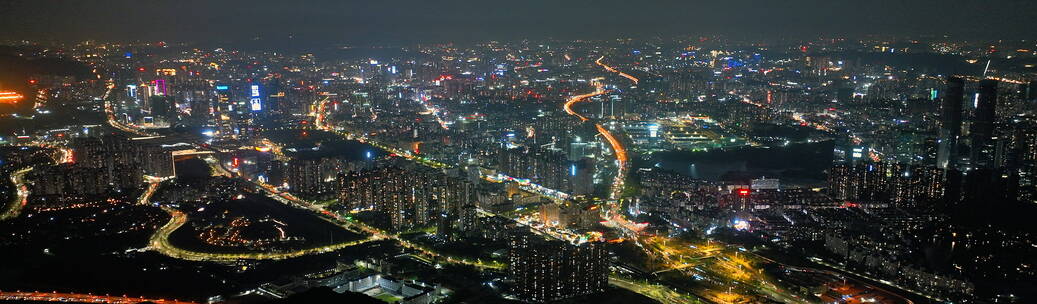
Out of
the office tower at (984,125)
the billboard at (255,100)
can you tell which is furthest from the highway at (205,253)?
the office tower at (984,125)

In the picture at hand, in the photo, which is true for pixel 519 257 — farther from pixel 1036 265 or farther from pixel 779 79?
pixel 779 79

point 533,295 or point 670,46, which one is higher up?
point 670,46

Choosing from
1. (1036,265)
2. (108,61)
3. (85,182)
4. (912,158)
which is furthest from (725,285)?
(108,61)

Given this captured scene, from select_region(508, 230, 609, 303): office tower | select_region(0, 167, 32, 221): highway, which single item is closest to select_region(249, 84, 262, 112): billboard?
select_region(0, 167, 32, 221): highway

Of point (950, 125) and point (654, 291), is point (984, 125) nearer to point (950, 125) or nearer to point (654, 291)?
point (950, 125)

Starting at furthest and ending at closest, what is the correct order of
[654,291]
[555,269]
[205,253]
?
[205,253] → [654,291] → [555,269]

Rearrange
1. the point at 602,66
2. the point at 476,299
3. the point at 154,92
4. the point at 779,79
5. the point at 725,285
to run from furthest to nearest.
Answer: the point at 602,66
the point at 779,79
the point at 154,92
the point at 725,285
the point at 476,299

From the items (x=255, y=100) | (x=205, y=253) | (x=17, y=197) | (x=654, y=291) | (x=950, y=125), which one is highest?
(x=950, y=125)

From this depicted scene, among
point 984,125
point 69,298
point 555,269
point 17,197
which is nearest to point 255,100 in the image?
point 17,197
